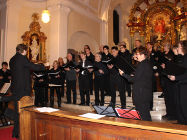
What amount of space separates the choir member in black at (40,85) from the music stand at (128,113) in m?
4.47

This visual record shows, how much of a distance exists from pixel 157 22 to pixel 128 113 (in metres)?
11.9

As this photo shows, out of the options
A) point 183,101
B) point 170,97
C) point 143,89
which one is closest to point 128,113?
point 143,89

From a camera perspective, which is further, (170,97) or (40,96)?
(40,96)

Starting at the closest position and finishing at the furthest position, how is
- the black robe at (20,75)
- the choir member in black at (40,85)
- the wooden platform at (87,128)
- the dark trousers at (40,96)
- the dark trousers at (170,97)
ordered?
the wooden platform at (87,128) < the black robe at (20,75) < the dark trousers at (170,97) < the choir member in black at (40,85) < the dark trousers at (40,96)

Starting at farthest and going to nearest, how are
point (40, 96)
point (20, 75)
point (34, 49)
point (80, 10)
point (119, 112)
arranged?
point (80, 10) < point (34, 49) < point (40, 96) < point (20, 75) < point (119, 112)

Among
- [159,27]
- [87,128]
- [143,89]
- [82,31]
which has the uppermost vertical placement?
[159,27]

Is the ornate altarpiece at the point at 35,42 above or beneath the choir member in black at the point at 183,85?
above

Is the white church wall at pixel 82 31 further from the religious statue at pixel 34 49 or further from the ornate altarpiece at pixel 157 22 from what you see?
the ornate altarpiece at pixel 157 22

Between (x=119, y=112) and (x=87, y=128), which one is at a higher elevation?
Answer: (x=119, y=112)

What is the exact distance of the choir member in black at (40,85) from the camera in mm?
6254

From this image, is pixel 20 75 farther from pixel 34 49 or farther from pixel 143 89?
pixel 34 49

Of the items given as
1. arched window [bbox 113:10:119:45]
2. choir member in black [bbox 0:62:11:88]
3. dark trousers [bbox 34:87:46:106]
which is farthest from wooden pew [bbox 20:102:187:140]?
arched window [bbox 113:10:119:45]

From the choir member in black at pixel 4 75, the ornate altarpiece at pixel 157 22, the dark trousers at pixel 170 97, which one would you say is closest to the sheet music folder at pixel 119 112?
the dark trousers at pixel 170 97

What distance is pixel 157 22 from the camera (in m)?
12.7
